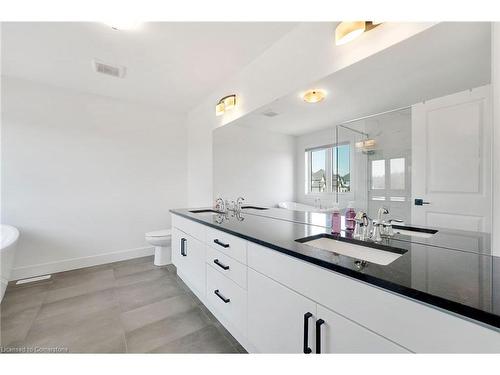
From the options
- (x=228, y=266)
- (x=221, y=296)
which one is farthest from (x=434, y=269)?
(x=221, y=296)

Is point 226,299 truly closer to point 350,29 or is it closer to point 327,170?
point 327,170

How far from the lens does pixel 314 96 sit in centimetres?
165

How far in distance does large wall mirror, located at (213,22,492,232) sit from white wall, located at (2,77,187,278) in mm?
2211

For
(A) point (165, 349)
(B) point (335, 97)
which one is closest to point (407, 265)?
(B) point (335, 97)

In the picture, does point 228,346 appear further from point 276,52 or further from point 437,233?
point 276,52

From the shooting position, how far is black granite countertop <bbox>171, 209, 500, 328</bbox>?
53 cm

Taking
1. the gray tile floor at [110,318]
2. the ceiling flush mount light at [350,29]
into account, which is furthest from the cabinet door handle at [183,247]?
the ceiling flush mount light at [350,29]

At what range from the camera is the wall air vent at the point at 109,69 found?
2.16m

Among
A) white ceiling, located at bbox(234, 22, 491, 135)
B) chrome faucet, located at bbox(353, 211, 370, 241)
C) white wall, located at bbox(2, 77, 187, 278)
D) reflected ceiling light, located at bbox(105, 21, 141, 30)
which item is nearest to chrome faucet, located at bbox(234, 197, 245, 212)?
white ceiling, located at bbox(234, 22, 491, 135)

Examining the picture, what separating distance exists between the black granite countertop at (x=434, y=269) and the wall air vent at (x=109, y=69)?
2.32 m

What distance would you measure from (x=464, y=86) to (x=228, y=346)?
2.06 m

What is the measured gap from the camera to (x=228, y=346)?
4.67ft

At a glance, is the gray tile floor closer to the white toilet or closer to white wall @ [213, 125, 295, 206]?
the white toilet

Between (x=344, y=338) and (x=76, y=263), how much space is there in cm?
338
